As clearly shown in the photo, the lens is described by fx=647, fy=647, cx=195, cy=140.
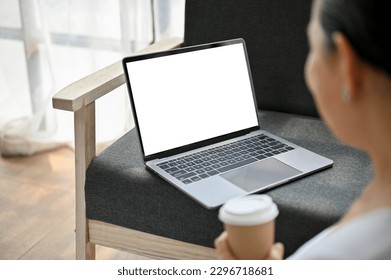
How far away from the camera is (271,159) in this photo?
55.5 inches

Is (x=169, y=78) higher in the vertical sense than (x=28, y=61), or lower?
higher

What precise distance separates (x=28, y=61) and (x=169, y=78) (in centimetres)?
111

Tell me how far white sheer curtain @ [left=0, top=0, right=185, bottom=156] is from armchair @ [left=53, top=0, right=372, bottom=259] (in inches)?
17.9

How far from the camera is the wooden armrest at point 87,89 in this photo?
1.35 metres

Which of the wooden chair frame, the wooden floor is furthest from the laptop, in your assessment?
the wooden floor

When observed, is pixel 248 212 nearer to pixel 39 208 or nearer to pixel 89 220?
pixel 89 220

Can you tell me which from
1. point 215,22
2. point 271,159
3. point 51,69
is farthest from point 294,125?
point 51,69

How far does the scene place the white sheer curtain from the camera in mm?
2172

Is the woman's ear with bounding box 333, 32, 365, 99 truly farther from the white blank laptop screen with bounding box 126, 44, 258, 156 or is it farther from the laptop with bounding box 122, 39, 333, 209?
the white blank laptop screen with bounding box 126, 44, 258, 156

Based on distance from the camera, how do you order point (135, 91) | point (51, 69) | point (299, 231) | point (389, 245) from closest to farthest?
point (389, 245) → point (299, 231) → point (135, 91) → point (51, 69)

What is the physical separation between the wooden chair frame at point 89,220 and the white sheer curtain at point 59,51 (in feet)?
2.29

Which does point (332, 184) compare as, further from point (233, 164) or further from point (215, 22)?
point (215, 22)

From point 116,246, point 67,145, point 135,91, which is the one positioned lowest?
point 67,145

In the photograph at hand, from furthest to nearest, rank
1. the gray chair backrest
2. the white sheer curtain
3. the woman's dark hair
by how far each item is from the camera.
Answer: the white sheer curtain < the gray chair backrest < the woman's dark hair
